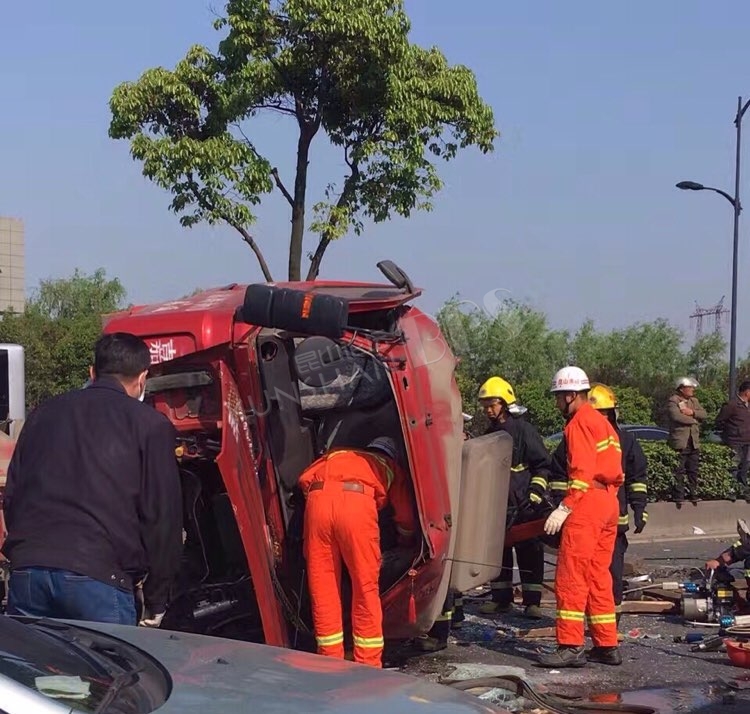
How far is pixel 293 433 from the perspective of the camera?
6488mm

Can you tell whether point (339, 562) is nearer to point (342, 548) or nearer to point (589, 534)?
point (342, 548)

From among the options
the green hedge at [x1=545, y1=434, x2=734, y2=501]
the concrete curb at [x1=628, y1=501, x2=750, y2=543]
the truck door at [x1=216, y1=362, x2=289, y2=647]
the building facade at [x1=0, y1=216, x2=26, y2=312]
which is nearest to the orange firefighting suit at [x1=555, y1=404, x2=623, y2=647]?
the truck door at [x1=216, y1=362, x2=289, y2=647]

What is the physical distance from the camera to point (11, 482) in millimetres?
4270

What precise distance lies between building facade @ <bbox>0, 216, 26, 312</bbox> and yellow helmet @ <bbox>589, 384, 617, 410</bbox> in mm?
66687

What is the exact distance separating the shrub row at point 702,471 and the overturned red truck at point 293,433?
781 centimetres

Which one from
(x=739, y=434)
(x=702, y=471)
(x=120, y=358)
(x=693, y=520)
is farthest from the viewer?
(x=739, y=434)

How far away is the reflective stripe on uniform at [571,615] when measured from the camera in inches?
278

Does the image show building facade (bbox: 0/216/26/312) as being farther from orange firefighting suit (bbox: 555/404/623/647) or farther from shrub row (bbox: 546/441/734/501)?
orange firefighting suit (bbox: 555/404/623/647)

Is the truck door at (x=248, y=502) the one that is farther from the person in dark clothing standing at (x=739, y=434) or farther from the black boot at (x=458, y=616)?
the person in dark clothing standing at (x=739, y=434)

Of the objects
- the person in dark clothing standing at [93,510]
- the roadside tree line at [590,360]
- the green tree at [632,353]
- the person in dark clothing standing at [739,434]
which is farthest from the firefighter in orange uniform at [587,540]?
the green tree at [632,353]

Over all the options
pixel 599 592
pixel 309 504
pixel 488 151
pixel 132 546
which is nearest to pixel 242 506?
pixel 309 504

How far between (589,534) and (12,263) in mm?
72106

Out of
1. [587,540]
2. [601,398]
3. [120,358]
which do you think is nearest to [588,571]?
[587,540]

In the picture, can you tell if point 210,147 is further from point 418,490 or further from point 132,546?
point 132,546
